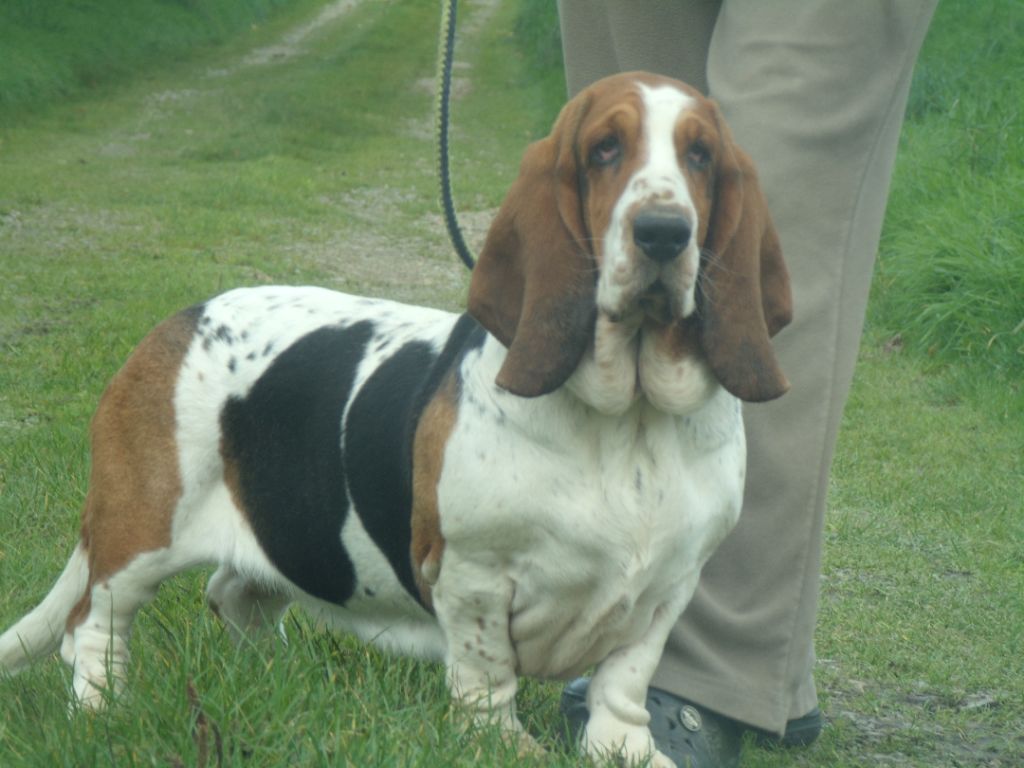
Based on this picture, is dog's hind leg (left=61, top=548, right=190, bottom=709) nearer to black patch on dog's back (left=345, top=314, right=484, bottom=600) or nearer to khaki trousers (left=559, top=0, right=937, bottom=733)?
black patch on dog's back (left=345, top=314, right=484, bottom=600)

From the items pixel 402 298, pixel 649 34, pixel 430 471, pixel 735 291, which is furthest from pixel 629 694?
pixel 402 298

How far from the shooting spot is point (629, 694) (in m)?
2.72

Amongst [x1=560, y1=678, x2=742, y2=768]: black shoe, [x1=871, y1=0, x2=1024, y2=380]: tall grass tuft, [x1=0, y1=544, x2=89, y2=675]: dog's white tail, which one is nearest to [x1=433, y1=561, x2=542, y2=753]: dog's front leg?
[x1=560, y1=678, x2=742, y2=768]: black shoe

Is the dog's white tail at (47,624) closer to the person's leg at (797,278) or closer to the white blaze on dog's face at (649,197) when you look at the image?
the person's leg at (797,278)

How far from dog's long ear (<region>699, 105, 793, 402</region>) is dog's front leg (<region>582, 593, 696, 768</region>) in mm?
442

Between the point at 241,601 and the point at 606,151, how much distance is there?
1.43 m

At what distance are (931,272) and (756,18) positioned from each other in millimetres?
4300

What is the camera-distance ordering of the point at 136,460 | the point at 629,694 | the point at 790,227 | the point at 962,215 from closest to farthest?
the point at 629,694
the point at 790,227
the point at 136,460
the point at 962,215

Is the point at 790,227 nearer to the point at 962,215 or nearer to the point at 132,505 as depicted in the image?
the point at 132,505

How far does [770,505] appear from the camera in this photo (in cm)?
304

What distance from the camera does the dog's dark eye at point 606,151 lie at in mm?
2416

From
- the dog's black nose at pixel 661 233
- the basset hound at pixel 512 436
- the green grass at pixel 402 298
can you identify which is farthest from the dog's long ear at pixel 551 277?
the green grass at pixel 402 298

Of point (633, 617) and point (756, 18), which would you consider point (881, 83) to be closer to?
point (756, 18)

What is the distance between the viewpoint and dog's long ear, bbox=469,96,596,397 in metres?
2.44
